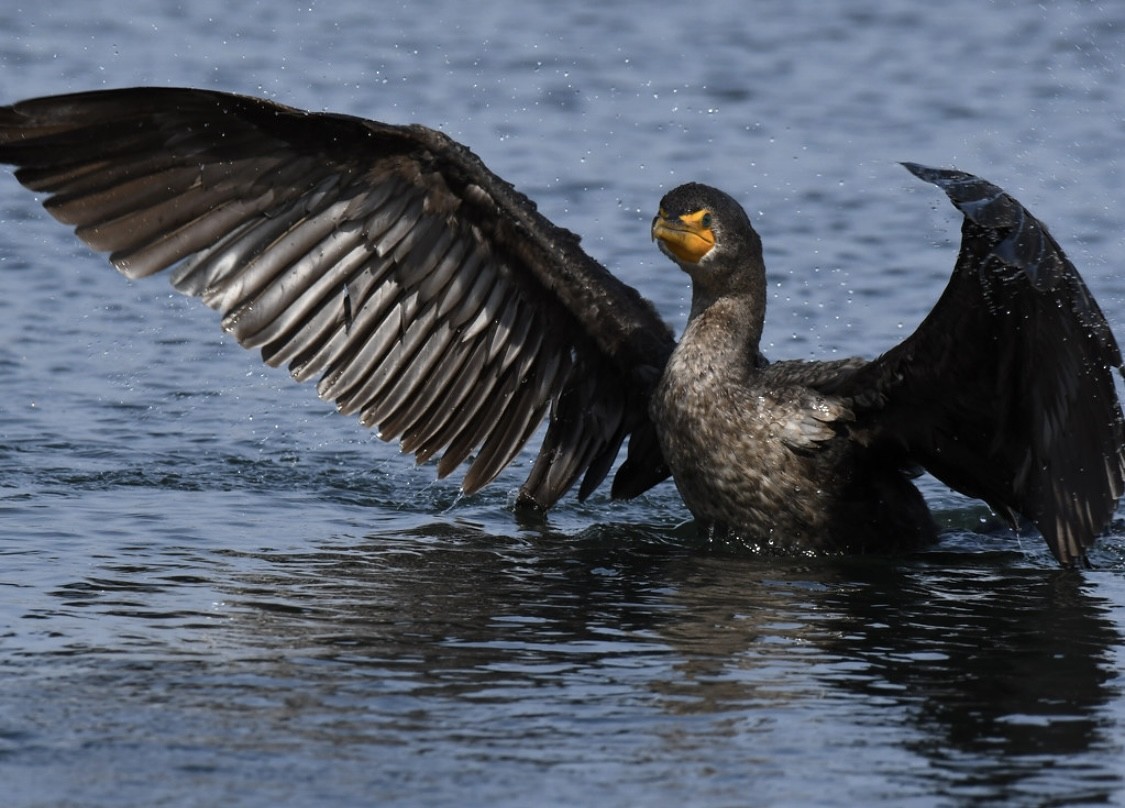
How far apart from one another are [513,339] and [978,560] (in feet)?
6.40

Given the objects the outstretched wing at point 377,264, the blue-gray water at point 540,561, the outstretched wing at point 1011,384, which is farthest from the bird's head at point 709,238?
the blue-gray water at point 540,561

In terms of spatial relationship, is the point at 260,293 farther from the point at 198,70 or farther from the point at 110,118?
the point at 198,70

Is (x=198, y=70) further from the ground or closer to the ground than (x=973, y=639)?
further from the ground

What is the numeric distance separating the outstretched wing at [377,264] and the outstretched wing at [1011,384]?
45.5 inches

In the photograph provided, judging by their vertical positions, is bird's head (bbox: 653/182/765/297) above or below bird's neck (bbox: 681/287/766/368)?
above

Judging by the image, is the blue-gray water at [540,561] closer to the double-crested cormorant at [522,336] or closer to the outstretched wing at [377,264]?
the double-crested cormorant at [522,336]

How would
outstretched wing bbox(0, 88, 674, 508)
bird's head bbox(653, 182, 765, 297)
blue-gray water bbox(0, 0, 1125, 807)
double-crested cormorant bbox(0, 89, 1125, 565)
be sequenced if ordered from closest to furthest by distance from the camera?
1. blue-gray water bbox(0, 0, 1125, 807)
2. double-crested cormorant bbox(0, 89, 1125, 565)
3. outstretched wing bbox(0, 88, 674, 508)
4. bird's head bbox(653, 182, 765, 297)

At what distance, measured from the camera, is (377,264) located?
317 inches

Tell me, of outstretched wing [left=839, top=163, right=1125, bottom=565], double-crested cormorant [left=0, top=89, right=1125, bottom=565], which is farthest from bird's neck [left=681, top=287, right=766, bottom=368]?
outstretched wing [left=839, top=163, right=1125, bottom=565]

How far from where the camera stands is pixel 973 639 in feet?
22.5

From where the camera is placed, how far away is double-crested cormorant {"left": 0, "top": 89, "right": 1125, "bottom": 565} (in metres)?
7.37

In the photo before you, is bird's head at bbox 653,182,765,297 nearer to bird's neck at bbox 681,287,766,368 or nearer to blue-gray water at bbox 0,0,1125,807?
Answer: bird's neck at bbox 681,287,766,368

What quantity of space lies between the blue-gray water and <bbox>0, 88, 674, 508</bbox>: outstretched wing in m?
0.46

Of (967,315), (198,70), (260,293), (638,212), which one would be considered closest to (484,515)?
(260,293)
